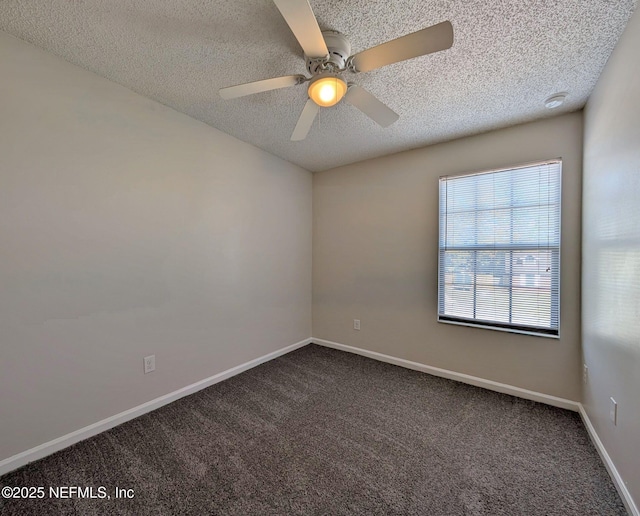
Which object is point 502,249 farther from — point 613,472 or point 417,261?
point 613,472

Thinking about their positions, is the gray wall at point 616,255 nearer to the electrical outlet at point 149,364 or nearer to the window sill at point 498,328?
the window sill at point 498,328

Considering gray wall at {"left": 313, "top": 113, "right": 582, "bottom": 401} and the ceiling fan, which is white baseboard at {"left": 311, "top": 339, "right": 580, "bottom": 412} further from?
the ceiling fan

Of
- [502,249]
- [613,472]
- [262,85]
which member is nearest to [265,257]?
[262,85]

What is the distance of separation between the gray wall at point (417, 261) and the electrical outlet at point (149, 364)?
6.61ft

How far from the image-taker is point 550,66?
5.24 feet

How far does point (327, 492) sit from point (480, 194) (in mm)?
2595

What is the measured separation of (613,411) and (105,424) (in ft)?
10.3

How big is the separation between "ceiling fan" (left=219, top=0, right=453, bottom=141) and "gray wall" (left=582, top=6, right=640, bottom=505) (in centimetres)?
105

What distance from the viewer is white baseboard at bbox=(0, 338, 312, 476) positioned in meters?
1.49

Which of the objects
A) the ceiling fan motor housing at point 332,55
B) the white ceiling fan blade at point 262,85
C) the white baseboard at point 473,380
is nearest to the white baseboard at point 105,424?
the white baseboard at point 473,380

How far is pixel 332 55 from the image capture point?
141cm

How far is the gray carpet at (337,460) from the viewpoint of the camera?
131 cm

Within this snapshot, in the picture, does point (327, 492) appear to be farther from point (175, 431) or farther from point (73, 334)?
point (73, 334)

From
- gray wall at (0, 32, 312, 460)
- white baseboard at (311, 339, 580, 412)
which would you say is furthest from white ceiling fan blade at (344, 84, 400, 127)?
white baseboard at (311, 339, 580, 412)
